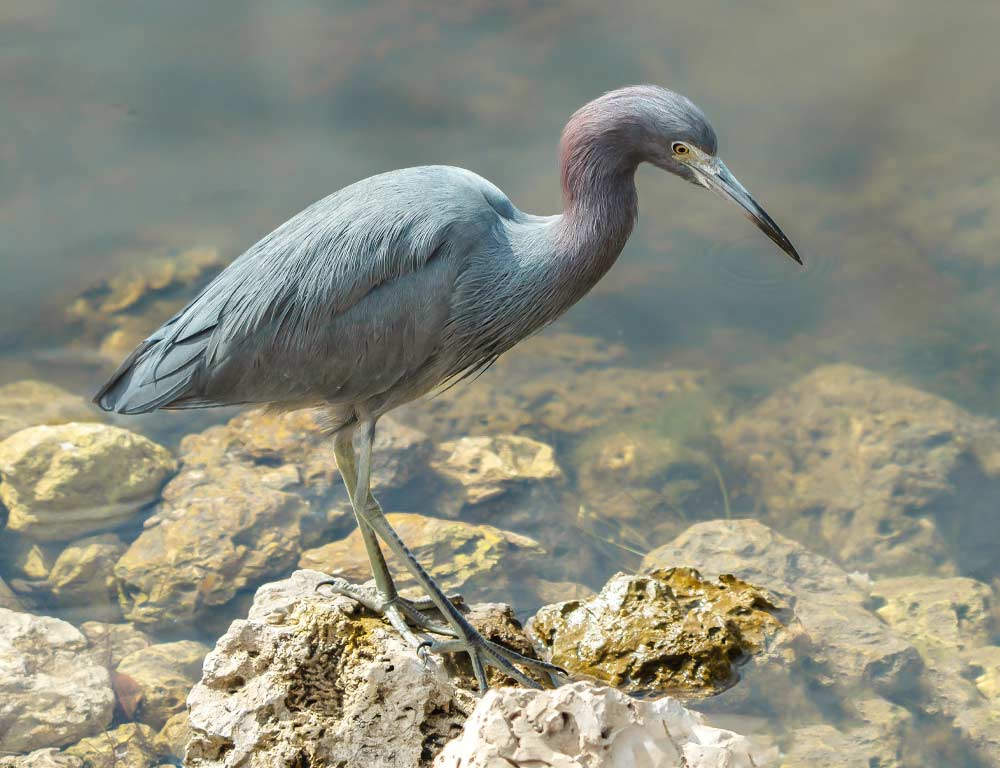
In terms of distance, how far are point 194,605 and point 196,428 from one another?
1.30 metres

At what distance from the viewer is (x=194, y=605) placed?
5.62 meters

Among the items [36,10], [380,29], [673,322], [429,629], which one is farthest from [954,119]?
[36,10]

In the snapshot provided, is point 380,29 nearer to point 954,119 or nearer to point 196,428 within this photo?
point 196,428

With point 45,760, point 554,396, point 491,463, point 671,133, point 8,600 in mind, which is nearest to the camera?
point 671,133

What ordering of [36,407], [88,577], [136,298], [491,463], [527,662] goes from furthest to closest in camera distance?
[136,298], [36,407], [491,463], [88,577], [527,662]

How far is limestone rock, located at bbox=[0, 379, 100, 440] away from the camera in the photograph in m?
6.49

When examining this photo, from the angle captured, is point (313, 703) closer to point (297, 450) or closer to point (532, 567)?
point (532, 567)

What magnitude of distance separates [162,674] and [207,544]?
807 millimetres

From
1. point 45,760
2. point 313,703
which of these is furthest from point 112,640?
point 313,703

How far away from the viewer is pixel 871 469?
21.2 ft

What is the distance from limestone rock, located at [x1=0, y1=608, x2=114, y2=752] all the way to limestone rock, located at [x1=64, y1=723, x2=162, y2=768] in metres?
0.06

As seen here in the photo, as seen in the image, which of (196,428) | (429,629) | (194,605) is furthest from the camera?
(196,428)

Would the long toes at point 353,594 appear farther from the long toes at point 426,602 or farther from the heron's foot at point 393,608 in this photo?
the long toes at point 426,602

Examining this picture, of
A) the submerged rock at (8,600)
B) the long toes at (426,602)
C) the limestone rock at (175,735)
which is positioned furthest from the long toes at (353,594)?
the submerged rock at (8,600)
